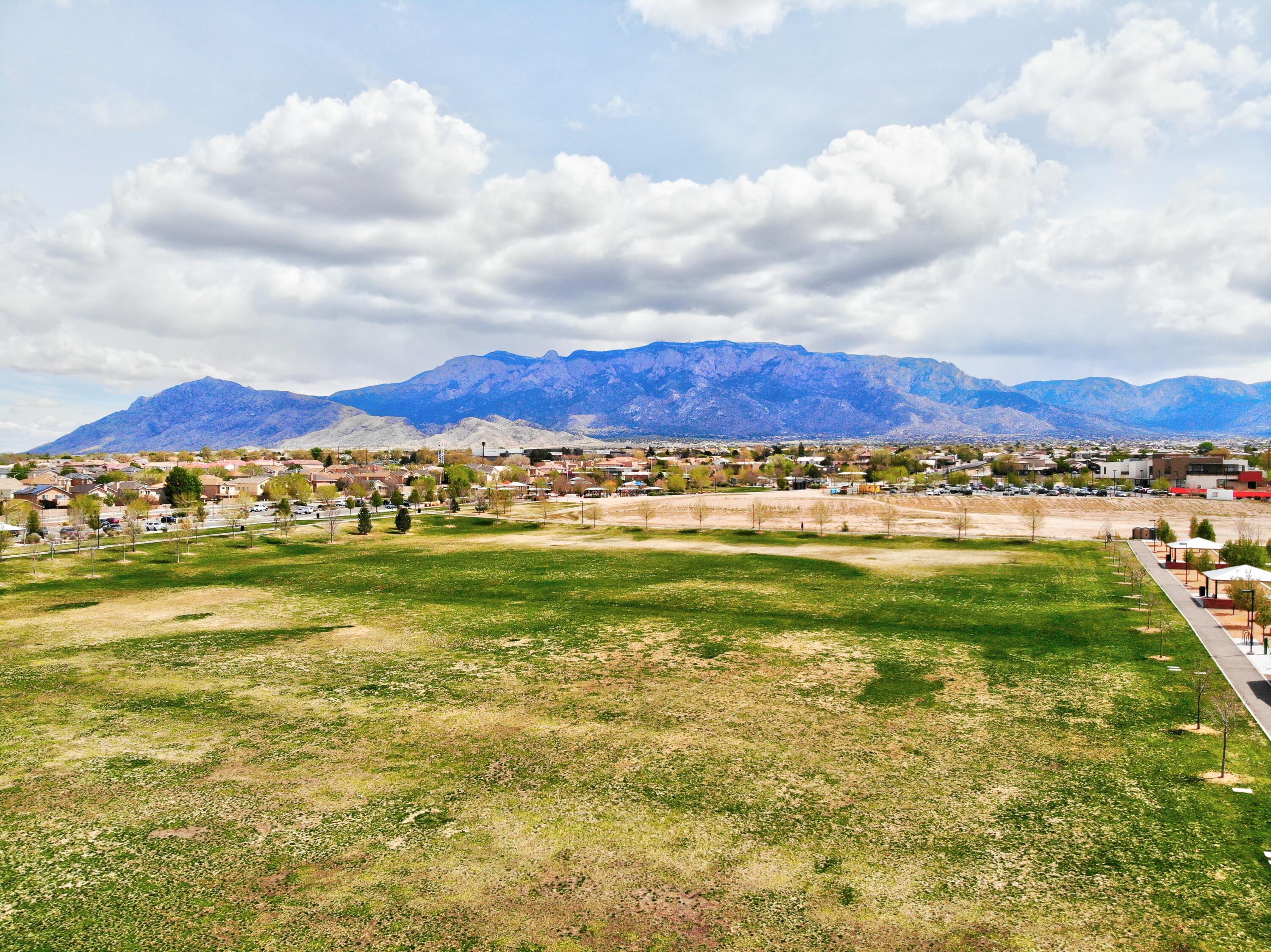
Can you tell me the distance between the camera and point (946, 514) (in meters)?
95.6

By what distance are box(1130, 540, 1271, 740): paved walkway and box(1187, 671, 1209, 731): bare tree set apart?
835 mm

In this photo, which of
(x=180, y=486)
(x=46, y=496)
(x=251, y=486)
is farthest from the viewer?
(x=251, y=486)

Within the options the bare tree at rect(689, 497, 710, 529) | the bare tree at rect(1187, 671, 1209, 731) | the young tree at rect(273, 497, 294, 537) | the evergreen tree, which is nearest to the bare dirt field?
the bare tree at rect(689, 497, 710, 529)

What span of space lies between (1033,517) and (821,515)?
22.5m

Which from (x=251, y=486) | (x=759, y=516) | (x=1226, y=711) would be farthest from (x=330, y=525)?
(x=1226, y=711)

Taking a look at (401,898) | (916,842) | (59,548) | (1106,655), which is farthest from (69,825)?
(59,548)

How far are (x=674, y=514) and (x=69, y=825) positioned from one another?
84.0 metres

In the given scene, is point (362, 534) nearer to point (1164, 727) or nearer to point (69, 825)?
point (69, 825)

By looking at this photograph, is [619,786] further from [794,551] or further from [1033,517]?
[1033,517]

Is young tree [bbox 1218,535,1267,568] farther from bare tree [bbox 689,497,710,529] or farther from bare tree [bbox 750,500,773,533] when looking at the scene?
bare tree [bbox 689,497,710,529]

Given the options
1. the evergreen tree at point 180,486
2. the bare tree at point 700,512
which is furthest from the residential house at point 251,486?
the bare tree at point 700,512

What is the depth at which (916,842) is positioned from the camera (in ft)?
52.8

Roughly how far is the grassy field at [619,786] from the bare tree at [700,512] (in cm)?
4952

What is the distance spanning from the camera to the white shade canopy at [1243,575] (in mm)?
Result: 35562
